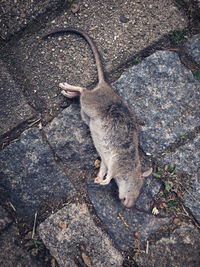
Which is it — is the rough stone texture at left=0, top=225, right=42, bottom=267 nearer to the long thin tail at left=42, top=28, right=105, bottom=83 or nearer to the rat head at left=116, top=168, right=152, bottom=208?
the rat head at left=116, top=168, right=152, bottom=208

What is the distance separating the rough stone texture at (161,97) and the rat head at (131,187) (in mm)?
384

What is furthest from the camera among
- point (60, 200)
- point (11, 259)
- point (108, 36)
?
point (108, 36)

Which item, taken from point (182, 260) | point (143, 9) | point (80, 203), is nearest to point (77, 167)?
point (80, 203)

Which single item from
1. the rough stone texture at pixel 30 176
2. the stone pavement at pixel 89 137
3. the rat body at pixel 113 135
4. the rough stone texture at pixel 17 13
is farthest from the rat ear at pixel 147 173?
the rough stone texture at pixel 17 13

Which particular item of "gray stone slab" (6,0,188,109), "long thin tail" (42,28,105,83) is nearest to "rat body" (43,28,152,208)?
"long thin tail" (42,28,105,83)

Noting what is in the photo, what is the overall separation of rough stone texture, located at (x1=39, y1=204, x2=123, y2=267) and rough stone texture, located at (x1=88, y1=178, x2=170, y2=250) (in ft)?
0.47

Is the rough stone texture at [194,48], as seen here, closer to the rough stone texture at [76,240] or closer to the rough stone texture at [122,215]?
the rough stone texture at [122,215]

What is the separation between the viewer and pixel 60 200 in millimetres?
3375

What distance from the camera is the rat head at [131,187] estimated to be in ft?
10.8

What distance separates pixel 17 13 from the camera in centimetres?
342

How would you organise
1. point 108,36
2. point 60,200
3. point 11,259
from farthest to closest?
point 108,36 < point 60,200 < point 11,259

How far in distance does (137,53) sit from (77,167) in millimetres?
1791

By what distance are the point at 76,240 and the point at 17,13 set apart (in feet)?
9.98

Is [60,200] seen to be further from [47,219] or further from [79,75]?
[79,75]
